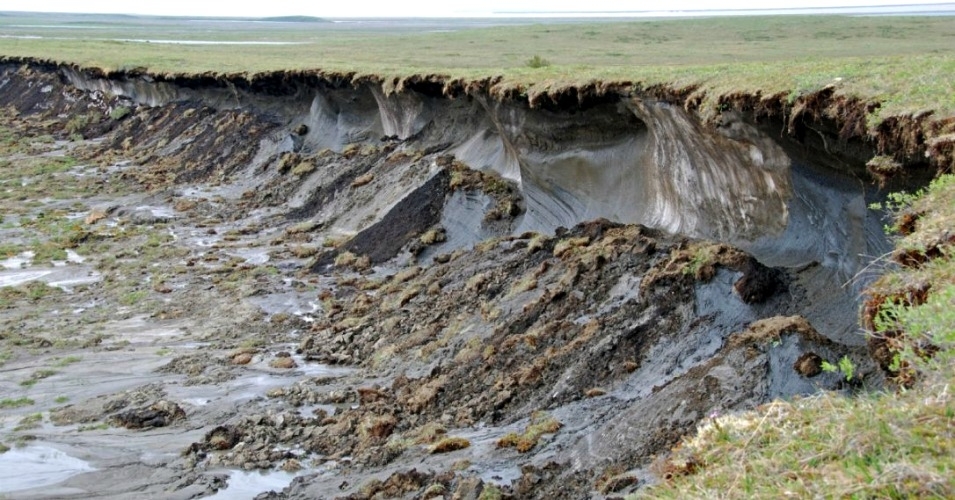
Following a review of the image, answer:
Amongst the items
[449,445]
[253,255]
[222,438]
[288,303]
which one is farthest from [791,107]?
[253,255]

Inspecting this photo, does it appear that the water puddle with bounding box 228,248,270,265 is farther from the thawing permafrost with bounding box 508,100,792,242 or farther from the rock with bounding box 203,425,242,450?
the rock with bounding box 203,425,242,450

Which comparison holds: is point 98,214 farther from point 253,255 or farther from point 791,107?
point 791,107

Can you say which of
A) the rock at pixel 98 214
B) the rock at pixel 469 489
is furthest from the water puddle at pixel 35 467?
the rock at pixel 98 214

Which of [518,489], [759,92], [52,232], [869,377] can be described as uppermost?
[759,92]

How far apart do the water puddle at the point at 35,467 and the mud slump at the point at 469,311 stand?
0.20 feet

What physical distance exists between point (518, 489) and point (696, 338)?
312 cm

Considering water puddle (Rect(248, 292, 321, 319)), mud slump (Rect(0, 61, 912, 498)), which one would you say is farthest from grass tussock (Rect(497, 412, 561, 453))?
water puddle (Rect(248, 292, 321, 319))

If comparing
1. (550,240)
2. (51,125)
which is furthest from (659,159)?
(51,125)

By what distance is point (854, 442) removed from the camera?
508 centimetres

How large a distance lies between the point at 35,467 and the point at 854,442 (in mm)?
9880

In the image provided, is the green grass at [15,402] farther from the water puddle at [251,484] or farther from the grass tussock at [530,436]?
the grass tussock at [530,436]

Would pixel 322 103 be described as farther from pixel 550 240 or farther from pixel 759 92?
pixel 759 92

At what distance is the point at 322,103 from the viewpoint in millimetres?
29234

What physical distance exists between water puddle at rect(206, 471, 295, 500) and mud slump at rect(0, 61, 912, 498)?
5cm
